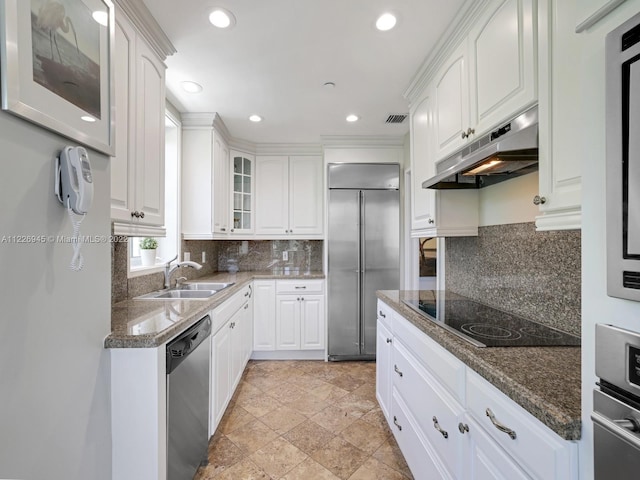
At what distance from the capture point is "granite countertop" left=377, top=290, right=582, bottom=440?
0.66 metres

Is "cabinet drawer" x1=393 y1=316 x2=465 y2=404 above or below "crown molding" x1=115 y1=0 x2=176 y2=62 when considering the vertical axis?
below

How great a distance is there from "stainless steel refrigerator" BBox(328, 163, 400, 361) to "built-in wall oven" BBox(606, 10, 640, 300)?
2762 mm

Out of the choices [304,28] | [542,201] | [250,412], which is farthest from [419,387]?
→ [304,28]

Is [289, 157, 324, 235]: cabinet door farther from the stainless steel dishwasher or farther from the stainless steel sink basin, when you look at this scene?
the stainless steel dishwasher

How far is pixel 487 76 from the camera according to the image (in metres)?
1.35

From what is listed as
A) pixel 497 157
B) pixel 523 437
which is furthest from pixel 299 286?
pixel 523 437

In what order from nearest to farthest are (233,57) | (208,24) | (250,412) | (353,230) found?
(208,24) < (233,57) < (250,412) < (353,230)

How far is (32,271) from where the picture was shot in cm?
80

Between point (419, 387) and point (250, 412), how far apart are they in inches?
→ 56.7

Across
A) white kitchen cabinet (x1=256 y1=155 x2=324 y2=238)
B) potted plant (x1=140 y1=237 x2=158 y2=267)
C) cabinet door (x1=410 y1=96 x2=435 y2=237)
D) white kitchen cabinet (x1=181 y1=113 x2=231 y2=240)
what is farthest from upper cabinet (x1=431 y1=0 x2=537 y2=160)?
potted plant (x1=140 y1=237 x2=158 y2=267)

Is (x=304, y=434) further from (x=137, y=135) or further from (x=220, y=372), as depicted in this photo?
(x=137, y=135)

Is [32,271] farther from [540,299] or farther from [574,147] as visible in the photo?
[540,299]

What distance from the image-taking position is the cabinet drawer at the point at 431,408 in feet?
3.62

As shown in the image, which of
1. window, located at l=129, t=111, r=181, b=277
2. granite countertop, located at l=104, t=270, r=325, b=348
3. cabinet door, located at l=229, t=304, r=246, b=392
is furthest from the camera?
window, located at l=129, t=111, r=181, b=277
